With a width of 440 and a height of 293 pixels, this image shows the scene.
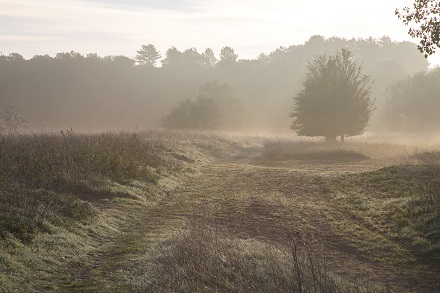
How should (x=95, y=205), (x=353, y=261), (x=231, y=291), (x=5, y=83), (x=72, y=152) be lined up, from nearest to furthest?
(x=231, y=291)
(x=353, y=261)
(x=95, y=205)
(x=72, y=152)
(x=5, y=83)

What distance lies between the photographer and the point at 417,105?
60344 millimetres

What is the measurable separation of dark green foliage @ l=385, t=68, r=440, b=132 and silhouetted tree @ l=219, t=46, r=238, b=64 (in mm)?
80080

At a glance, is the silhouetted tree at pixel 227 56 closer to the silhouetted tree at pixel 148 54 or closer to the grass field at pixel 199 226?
the silhouetted tree at pixel 148 54

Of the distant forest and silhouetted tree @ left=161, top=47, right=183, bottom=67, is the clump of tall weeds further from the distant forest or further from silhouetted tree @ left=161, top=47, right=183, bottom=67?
silhouetted tree @ left=161, top=47, right=183, bottom=67

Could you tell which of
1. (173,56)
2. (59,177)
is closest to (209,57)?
(173,56)

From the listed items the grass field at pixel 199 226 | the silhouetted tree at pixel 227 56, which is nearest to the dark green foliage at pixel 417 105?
the grass field at pixel 199 226

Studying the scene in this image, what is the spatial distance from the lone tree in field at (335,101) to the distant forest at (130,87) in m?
38.9

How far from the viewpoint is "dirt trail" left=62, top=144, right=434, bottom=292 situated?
895 centimetres

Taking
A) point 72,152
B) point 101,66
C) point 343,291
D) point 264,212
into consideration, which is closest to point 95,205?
point 72,152

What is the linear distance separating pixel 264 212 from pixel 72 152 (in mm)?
8224

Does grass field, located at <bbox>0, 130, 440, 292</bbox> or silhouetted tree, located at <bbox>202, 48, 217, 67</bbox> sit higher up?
silhouetted tree, located at <bbox>202, 48, 217, 67</bbox>

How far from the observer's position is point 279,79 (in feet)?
382

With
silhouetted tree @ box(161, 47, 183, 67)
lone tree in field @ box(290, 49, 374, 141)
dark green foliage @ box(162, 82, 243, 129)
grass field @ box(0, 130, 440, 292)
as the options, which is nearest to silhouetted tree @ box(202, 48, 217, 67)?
silhouetted tree @ box(161, 47, 183, 67)

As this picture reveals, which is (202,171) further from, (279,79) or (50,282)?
(279,79)
